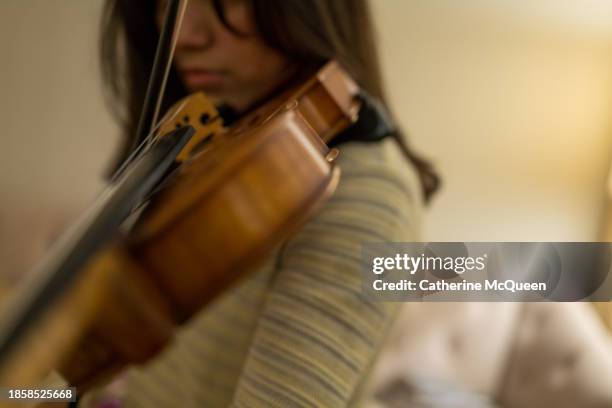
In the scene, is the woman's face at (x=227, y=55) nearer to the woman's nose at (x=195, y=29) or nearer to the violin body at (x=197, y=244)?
the woman's nose at (x=195, y=29)

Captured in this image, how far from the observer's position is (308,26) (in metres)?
0.47

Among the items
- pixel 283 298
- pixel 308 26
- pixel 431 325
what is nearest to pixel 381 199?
pixel 283 298

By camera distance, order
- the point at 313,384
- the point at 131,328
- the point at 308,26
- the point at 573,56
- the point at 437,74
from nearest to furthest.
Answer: the point at 131,328
the point at 313,384
the point at 308,26
the point at 573,56
the point at 437,74

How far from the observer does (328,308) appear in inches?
13.1

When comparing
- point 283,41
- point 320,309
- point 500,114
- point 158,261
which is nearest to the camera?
Result: point 158,261

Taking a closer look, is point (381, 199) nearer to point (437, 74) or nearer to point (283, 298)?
point (283, 298)

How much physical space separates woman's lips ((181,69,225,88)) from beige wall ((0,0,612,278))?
0.95 meters

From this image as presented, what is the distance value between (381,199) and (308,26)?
204 mm

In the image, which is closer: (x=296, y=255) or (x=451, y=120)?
(x=296, y=255)

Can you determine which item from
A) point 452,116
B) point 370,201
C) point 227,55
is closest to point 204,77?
point 227,55

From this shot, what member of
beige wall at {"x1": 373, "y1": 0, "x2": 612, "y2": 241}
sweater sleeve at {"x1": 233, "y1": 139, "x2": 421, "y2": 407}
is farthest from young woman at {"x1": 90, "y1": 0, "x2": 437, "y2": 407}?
beige wall at {"x1": 373, "y1": 0, "x2": 612, "y2": 241}

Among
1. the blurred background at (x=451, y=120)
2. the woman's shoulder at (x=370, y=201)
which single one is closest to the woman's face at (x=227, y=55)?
the woman's shoulder at (x=370, y=201)

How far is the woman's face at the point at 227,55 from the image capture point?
18.5 inches

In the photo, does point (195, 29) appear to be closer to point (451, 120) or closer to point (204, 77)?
point (204, 77)
